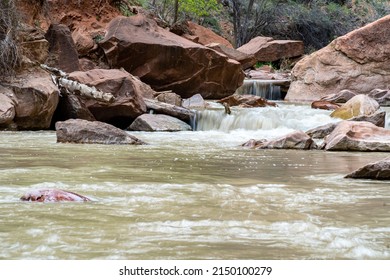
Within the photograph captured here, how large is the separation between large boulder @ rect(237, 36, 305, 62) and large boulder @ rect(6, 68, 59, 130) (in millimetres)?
16160

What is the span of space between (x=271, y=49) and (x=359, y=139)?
19472 mm

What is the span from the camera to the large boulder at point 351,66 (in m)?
21.3

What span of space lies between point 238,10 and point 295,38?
11.1ft

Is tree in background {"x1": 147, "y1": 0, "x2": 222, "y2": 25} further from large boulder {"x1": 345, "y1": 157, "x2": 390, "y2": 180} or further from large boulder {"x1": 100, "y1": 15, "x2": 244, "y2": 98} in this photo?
large boulder {"x1": 345, "y1": 157, "x2": 390, "y2": 180}

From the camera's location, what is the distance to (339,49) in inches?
858

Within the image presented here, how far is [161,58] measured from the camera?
18547 millimetres

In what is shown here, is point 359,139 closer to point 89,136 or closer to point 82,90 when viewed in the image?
point 89,136

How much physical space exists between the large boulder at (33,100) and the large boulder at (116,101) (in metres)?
0.89

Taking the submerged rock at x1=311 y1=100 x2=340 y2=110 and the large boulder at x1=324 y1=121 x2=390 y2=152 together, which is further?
the submerged rock at x1=311 y1=100 x2=340 y2=110

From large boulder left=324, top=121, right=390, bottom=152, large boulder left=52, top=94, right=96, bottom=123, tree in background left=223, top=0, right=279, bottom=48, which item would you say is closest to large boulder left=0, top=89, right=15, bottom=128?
large boulder left=52, top=94, right=96, bottom=123

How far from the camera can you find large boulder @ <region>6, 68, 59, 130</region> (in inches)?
514

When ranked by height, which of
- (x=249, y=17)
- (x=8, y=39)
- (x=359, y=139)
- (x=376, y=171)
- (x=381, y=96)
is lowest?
(x=381, y=96)

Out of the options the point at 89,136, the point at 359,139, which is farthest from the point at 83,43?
the point at 359,139
